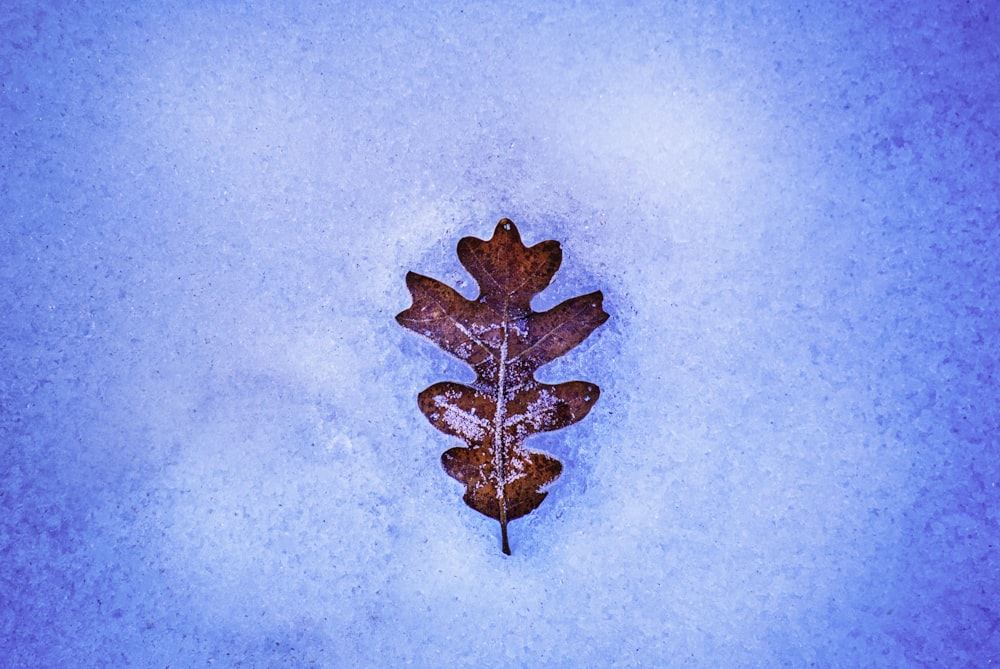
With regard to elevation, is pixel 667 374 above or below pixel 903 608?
above

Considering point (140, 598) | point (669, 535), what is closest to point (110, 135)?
point (140, 598)

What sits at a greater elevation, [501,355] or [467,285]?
[467,285]

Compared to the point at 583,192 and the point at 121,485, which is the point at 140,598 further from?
the point at 583,192
